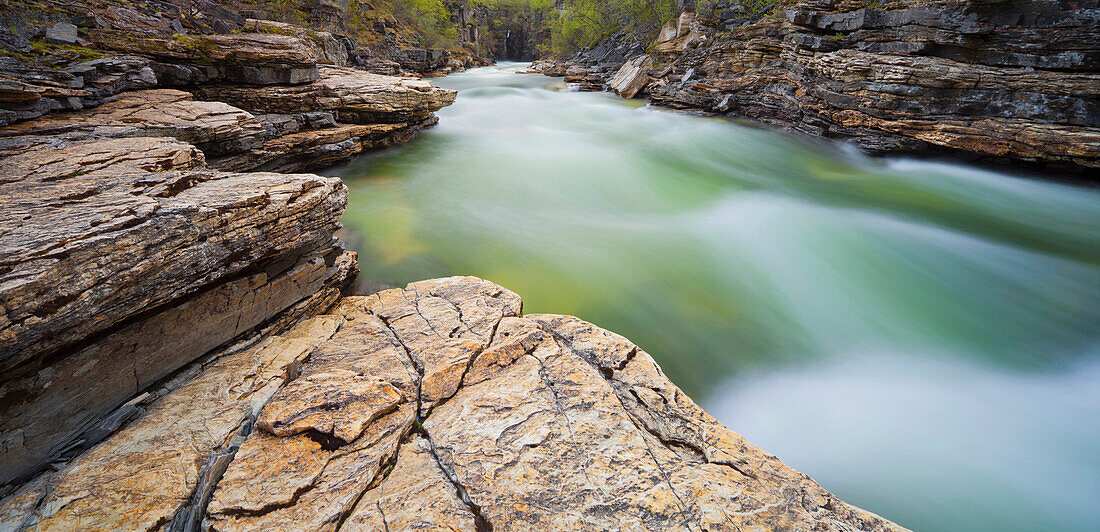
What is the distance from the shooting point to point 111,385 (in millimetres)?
2736

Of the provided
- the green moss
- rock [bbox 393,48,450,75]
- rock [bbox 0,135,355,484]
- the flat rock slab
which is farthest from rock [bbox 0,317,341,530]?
rock [bbox 393,48,450,75]

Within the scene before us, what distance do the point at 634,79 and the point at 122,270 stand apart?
19103mm

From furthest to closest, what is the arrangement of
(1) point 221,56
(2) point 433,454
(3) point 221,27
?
(3) point 221,27
(1) point 221,56
(2) point 433,454

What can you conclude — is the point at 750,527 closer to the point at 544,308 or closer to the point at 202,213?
the point at 544,308

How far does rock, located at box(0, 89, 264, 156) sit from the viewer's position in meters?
4.85

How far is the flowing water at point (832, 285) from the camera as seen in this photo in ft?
11.4

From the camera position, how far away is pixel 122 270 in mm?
2596

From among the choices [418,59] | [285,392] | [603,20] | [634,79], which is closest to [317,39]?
[418,59]

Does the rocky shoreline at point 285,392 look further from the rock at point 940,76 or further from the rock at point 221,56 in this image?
the rock at point 940,76

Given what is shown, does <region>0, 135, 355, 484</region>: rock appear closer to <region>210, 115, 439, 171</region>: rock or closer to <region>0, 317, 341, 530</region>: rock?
<region>0, 317, 341, 530</region>: rock

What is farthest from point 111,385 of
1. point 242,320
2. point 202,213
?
point 202,213

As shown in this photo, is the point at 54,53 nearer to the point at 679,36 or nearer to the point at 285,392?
the point at 285,392

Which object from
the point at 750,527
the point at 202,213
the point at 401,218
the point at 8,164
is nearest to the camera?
the point at 750,527

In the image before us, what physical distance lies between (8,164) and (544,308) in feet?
18.4
